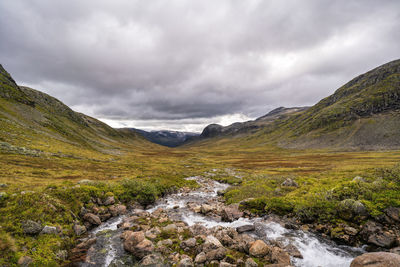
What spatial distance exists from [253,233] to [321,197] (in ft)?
31.3

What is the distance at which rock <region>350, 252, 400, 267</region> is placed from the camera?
9172 mm

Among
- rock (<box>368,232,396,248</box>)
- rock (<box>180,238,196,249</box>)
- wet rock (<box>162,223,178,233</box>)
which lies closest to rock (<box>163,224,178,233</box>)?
wet rock (<box>162,223,178,233</box>)

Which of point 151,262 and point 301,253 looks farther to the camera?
point 301,253

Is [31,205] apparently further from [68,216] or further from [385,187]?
[385,187]

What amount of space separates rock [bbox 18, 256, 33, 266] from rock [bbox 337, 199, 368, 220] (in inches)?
979

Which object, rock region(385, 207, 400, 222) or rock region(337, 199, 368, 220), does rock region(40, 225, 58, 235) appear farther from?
rock region(385, 207, 400, 222)

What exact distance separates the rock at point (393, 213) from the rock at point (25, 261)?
26.8 metres

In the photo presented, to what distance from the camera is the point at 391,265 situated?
357 inches

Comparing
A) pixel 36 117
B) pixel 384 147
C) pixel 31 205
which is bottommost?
pixel 384 147

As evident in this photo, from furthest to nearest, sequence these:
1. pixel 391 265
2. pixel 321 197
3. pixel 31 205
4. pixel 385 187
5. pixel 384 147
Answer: pixel 384 147 < pixel 321 197 < pixel 385 187 < pixel 31 205 < pixel 391 265

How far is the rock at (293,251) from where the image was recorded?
12.8 metres

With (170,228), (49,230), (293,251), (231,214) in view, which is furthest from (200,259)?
(49,230)

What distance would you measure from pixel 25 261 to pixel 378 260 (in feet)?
68.3

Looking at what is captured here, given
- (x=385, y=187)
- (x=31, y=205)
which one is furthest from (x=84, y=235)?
(x=385, y=187)
